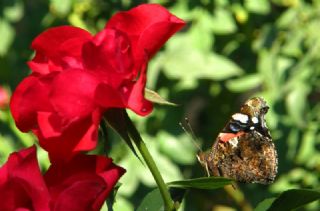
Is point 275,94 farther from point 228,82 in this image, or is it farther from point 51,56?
point 51,56

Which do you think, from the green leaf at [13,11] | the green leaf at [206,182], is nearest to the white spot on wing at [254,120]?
the green leaf at [206,182]

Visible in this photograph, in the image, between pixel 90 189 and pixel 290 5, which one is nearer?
pixel 90 189

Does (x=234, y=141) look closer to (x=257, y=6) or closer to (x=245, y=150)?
(x=245, y=150)

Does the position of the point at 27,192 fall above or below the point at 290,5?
above

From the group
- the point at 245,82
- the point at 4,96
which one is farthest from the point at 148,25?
the point at 4,96

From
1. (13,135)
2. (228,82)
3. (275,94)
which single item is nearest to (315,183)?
(275,94)

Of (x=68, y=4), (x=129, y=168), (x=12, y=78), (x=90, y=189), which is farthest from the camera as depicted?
(x=12, y=78)
